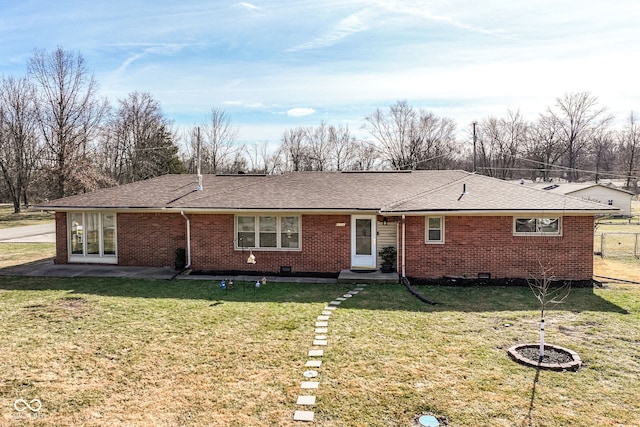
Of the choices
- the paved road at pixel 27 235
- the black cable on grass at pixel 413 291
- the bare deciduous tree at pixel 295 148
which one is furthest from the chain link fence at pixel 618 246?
the bare deciduous tree at pixel 295 148

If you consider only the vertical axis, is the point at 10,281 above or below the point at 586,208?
below

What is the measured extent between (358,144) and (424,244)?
42.3m

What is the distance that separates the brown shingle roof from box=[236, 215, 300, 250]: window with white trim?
57cm

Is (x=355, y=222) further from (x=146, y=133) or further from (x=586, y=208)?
(x=146, y=133)

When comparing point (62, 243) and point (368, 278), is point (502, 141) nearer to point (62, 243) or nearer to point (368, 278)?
point (368, 278)

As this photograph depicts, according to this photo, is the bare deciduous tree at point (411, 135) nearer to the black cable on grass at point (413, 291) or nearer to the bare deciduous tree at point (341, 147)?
the bare deciduous tree at point (341, 147)

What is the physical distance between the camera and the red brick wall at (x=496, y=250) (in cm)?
1285

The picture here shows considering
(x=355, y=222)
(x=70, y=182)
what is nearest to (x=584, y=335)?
(x=355, y=222)

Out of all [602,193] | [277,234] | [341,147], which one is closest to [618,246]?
[277,234]

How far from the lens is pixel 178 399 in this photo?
19.0 ft

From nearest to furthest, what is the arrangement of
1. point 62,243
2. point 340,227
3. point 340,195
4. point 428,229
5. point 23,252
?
1. point 428,229
2. point 340,227
3. point 340,195
4. point 62,243
5. point 23,252

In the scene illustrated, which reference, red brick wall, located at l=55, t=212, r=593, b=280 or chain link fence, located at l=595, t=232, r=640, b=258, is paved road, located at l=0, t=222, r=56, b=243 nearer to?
red brick wall, located at l=55, t=212, r=593, b=280

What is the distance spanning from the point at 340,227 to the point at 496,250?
15.8ft

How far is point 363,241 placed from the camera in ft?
46.7
